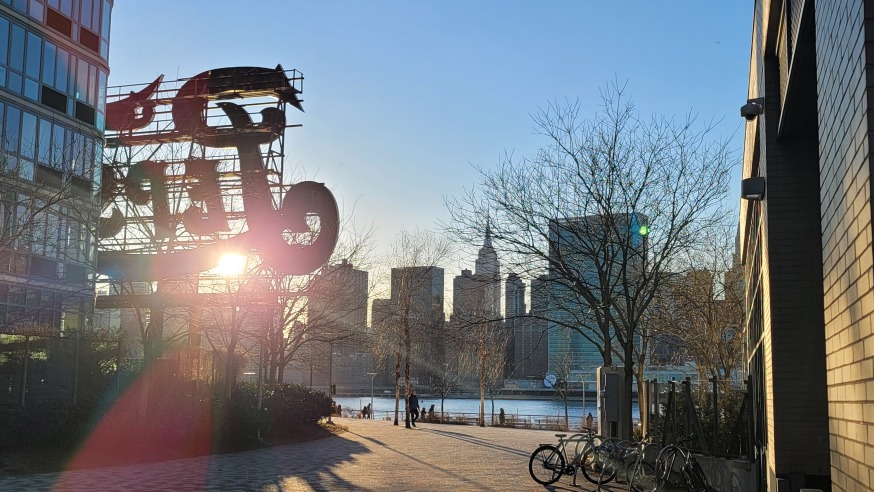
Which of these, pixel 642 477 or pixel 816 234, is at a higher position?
pixel 816 234

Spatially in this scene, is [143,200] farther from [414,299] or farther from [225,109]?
[414,299]

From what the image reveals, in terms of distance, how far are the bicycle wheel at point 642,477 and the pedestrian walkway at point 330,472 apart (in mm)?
1430

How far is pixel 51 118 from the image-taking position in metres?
33.8

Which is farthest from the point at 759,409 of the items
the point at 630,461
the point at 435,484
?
the point at 435,484

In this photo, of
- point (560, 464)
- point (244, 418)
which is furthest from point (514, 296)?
point (244, 418)

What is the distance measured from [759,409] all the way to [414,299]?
2579cm

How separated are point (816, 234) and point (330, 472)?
37.8 ft

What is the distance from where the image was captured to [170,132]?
37.9 meters

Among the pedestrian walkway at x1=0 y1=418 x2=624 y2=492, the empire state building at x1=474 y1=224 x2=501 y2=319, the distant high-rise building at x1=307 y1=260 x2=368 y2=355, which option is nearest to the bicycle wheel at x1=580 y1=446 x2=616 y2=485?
the pedestrian walkway at x1=0 y1=418 x2=624 y2=492

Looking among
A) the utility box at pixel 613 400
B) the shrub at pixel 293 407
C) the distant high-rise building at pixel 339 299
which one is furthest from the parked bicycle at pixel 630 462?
the distant high-rise building at pixel 339 299

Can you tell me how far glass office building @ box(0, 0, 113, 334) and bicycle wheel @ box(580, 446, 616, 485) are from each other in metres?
19.6

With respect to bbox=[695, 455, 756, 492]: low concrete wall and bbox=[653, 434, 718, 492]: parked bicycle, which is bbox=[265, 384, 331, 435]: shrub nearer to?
bbox=[695, 455, 756, 492]: low concrete wall

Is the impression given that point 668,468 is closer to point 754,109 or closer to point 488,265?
point 754,109

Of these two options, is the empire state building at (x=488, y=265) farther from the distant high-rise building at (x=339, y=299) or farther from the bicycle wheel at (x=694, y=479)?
the distant high-rise building at (x=339, y=299)
